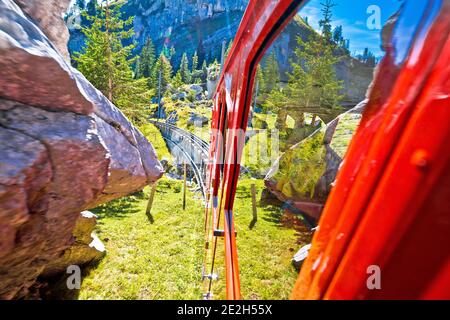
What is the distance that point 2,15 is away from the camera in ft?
8.43

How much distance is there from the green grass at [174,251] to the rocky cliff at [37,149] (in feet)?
7.36

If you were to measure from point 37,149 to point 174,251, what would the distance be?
18.4ft

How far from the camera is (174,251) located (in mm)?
7340

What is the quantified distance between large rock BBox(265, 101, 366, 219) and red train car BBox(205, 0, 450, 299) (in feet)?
0.45

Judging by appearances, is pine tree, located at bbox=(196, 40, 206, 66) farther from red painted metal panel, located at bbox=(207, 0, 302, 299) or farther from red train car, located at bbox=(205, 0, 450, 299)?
red train car, located at bbox=(205, 0, 450, 299)

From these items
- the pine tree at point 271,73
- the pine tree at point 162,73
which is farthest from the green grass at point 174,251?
the pine tree at point 162,73

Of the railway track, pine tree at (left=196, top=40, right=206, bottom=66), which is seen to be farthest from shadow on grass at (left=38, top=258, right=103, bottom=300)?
pine tree at (left=196, top=40, right=206, bottom=66)

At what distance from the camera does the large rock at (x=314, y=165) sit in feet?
3.26

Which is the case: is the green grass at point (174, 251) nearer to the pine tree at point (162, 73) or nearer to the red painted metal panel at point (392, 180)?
the red painted metal panel at point (392, 180)

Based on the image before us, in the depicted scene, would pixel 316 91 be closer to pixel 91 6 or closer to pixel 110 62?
pixel 110 62

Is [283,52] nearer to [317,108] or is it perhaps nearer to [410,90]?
[317,108]

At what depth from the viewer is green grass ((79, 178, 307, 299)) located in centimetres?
146

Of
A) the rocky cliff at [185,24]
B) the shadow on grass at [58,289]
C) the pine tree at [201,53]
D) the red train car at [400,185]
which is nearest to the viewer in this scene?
the red train car at [400,185]

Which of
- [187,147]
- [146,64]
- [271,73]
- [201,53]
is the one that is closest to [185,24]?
[201,53]
